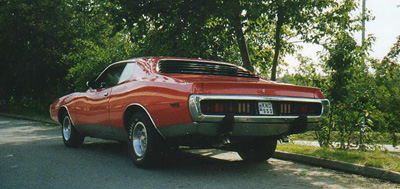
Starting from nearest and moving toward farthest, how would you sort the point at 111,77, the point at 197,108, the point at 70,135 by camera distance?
the point at 197,108
the point at 111,77
the point at 70,135

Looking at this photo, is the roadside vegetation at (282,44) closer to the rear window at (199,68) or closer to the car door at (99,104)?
the rear window at (199,68)

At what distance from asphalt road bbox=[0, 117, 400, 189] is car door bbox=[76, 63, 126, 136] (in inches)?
19.2

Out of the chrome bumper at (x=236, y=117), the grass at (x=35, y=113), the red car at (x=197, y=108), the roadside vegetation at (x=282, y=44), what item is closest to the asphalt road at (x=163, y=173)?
the red car at (x=197, y=108)

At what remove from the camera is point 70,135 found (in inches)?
345

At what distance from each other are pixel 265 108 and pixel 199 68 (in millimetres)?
1663

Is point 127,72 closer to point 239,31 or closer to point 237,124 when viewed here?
point 237,124

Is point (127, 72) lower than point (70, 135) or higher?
higher

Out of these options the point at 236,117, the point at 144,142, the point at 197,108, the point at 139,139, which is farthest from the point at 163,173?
the point at 236,117

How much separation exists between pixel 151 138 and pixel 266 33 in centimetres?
949

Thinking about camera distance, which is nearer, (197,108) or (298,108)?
(197,108)

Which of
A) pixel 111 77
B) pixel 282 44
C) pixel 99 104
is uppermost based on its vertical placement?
pixel 282 44

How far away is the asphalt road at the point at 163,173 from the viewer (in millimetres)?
5320

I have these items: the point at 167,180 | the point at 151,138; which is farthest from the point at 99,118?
the point at 167,180

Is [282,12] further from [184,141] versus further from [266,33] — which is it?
[184,141]
